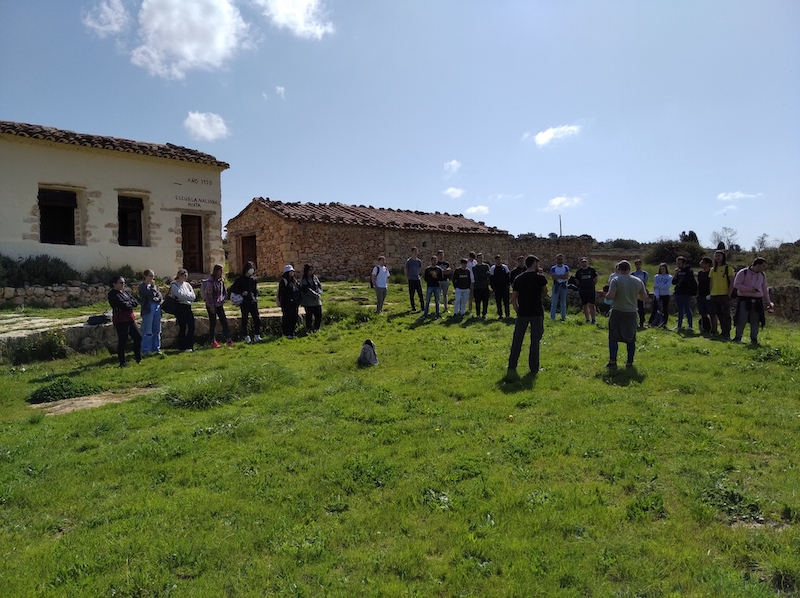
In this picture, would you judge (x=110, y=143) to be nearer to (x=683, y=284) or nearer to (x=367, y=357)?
(x=367, y=357)

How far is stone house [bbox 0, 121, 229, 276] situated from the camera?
1339cm

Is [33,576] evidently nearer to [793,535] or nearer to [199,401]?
[199,401]

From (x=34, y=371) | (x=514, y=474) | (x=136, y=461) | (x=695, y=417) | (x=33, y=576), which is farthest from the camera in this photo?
(x=34, y=371)

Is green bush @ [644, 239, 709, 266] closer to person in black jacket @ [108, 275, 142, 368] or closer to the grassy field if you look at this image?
the grassy field

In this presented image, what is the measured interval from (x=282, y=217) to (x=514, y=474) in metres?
16.4

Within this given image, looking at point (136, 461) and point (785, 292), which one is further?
point (785, 292)

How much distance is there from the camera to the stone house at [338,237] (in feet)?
64.8

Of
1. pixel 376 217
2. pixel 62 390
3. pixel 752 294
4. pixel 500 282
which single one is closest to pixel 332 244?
pixel 376 217

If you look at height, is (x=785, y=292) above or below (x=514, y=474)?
above

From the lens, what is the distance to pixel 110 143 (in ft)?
47.2

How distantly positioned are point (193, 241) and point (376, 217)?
8.48 m

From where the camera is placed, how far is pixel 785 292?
17.6 meters

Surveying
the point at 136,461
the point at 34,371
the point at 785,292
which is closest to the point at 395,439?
the point at 136,461

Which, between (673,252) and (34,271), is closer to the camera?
(34,271)
